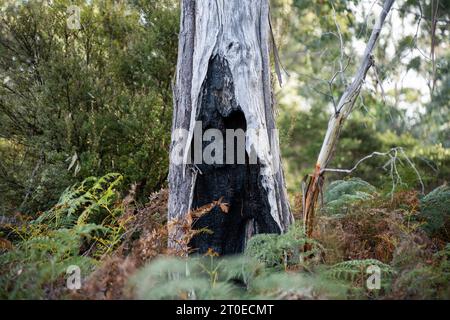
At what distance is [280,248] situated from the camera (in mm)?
3670

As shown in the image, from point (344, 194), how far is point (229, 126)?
2.19 meters

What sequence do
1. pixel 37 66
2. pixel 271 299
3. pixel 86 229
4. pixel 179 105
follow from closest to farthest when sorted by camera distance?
pixel 271 299
pixel 86 229
pixel 179 105
pixel 37 66

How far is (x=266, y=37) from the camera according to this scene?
4.43 meters

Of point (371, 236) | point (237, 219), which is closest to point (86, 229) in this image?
point (237, 219)

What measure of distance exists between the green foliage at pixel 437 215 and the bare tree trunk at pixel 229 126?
5.08 feet

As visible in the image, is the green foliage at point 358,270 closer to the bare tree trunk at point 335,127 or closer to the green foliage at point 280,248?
the green foliage at point 280,248

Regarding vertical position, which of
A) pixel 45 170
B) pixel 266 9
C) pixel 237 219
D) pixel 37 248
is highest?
pixel 266 9

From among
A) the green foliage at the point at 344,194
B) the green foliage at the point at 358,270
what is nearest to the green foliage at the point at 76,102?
the green foliage at the point at 344,194

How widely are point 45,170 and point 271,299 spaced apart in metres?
3.65

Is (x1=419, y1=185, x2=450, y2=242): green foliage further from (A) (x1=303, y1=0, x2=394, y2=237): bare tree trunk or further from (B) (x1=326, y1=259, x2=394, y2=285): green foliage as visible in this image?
(B) (x1=326, y1=259, x2=394, y2=285): green foliage

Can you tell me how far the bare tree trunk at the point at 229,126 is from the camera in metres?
4.04

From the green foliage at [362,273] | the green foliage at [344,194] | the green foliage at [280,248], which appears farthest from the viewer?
the green foliage at [344,194]

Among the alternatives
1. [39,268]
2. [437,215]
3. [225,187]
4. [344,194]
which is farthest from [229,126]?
[437,215]
